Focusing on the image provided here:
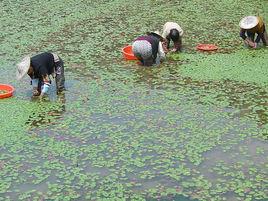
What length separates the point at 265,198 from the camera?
5398mm

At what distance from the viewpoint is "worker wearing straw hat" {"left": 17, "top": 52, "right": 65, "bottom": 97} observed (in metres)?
8.10

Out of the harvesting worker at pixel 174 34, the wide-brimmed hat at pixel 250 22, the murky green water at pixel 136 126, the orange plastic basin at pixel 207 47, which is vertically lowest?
the murky green water at pixel 136 126

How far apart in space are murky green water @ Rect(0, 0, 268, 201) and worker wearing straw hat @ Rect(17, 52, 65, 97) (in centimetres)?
26

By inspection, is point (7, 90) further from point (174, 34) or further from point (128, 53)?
point (174, 34)

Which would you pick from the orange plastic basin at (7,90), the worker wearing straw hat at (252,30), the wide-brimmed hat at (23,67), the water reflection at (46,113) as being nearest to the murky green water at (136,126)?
the water reflection at (46,113)

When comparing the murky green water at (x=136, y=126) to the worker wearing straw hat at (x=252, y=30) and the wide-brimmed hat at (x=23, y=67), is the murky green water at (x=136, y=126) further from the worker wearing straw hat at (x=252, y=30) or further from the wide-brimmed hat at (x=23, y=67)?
the wide-brimmed hat at (x=23, y=67)

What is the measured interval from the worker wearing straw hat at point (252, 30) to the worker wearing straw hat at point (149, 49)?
6.60ft

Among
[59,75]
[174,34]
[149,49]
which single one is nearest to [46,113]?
[59,75]

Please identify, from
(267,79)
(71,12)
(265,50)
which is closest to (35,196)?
(267,79)

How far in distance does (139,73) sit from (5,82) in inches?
109

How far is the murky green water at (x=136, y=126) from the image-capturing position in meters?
5.80

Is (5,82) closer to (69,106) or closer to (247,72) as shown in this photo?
(69,106)

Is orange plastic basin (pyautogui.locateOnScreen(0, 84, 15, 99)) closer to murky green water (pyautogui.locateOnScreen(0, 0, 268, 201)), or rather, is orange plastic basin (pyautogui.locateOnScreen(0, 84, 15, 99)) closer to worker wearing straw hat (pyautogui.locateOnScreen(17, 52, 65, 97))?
murky green water (pyautogui.locateOnScreen(0, 0, 268, 201))

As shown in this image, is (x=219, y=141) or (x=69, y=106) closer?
(x=219, y=141)
